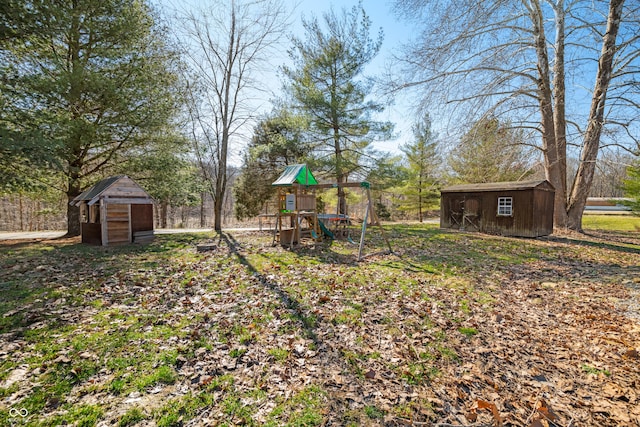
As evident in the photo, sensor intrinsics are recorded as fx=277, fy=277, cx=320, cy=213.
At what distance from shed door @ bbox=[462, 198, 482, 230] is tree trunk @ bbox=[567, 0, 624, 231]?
4077 millimetres

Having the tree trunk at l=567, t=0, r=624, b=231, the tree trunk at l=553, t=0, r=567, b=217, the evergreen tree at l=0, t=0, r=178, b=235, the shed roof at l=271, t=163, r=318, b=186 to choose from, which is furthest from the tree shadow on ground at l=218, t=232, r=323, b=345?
the tree trunk at l=553, t=0, r=567, b=217

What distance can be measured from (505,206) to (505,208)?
0.09 m

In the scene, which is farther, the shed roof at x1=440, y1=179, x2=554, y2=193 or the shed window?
the shed window

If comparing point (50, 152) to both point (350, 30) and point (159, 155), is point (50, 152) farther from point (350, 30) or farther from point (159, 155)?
point (350, 30)

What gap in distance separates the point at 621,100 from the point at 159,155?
55.6 feet

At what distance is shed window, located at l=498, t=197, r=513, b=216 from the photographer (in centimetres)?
1284

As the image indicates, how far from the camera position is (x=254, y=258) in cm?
800

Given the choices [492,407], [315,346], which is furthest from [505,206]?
[315,346]

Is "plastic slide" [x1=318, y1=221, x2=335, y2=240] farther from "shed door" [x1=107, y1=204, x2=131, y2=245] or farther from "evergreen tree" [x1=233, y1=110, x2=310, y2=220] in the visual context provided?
"evergreen tree" [x1=233, y1=110, x2=310, y2=220]

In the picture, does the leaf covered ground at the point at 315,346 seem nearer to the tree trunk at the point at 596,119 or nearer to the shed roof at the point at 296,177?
the shed roof at the point at 296,177

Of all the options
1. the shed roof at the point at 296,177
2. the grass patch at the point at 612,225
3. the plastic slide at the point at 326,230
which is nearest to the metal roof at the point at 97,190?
the shed roof at the point at 296,177

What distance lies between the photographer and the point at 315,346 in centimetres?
342

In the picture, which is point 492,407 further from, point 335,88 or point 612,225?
point 612,225

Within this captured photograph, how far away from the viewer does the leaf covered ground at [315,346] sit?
2436 millimetres
